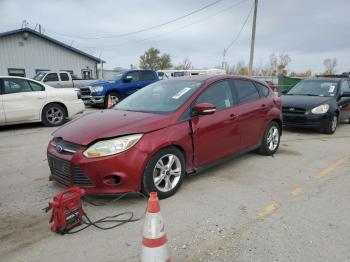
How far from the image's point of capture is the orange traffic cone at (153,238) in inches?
98.7

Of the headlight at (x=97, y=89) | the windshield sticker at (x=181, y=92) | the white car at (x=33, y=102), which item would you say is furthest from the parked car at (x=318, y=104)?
the headlight at (x=97, y=89)

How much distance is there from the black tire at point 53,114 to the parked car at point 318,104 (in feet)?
21.4

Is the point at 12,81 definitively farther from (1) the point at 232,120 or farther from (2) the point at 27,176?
(1) the point at 232,120

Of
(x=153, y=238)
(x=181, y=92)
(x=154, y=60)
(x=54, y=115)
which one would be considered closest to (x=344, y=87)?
(x=181, y=92)

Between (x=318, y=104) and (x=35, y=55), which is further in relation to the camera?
(x=35, y=55)

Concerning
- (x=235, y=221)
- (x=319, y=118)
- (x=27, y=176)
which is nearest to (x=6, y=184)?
(x=27, y=176)

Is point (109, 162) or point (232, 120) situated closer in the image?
point (109, 162)

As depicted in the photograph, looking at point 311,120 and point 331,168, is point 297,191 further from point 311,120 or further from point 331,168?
point 311,120

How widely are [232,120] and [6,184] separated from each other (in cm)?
351

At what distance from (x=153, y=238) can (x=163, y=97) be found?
2780mm

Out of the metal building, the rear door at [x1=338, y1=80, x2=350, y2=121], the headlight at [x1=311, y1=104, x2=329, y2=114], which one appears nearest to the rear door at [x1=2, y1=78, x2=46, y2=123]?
the headlight at [x1=311, y1=104, x2=329, y2=114]

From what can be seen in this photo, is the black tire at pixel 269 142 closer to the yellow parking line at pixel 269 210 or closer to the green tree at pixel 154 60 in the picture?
the yellow parking line at pixel 269 210

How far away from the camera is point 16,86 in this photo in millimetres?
9148

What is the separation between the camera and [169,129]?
13.7 ft
